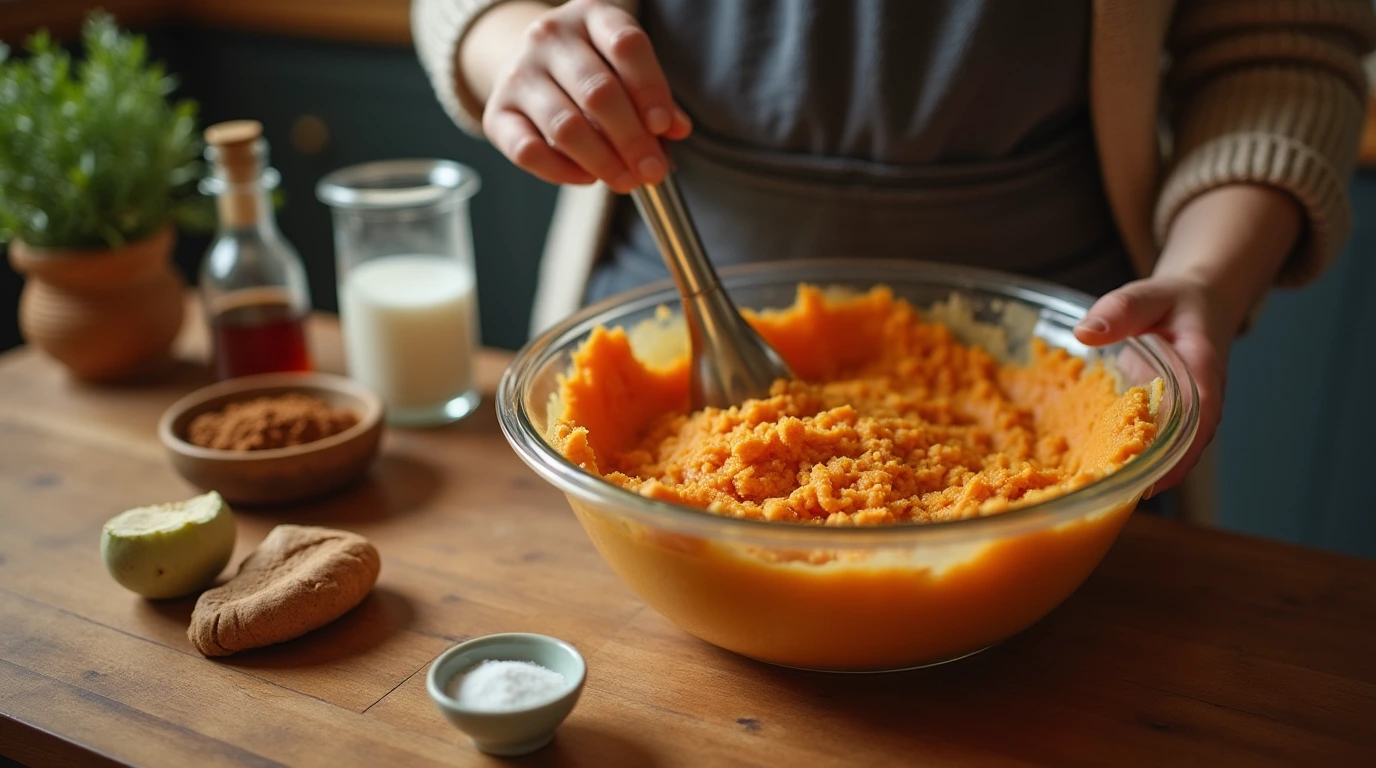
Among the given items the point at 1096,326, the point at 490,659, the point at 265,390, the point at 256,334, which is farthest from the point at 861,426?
the point at 256,334

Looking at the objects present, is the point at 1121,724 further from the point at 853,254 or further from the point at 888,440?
the point at 853,254

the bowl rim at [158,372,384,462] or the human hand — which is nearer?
the human hand

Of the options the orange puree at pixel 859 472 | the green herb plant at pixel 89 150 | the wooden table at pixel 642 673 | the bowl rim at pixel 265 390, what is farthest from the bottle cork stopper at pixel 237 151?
the orange puree at pixel 859 472

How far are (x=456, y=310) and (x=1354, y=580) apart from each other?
2.86 feet

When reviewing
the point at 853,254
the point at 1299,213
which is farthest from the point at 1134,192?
the point at 853,254

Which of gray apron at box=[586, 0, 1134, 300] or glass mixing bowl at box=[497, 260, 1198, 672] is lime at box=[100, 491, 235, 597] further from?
gray apron at box=[586, 0, 1134, 300]

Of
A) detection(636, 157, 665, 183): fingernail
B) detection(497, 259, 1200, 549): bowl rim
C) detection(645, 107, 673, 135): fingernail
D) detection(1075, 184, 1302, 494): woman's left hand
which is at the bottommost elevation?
detection(497, 259, 1200, 549): bowl rim

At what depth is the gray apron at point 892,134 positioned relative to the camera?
1.05 meters

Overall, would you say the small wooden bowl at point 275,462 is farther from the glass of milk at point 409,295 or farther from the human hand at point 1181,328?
the human hand at point 1181,328

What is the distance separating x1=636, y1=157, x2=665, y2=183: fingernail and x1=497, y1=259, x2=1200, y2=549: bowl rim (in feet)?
0.49

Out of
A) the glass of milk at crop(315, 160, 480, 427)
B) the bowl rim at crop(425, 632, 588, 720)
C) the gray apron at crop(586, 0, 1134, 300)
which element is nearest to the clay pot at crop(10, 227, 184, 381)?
the glass of milk at crop(315, 160, 480, 427)

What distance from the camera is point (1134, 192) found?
1.12 m

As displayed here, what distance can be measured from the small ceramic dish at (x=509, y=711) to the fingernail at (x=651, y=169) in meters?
0.37

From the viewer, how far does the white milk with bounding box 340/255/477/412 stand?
1.21 metres
